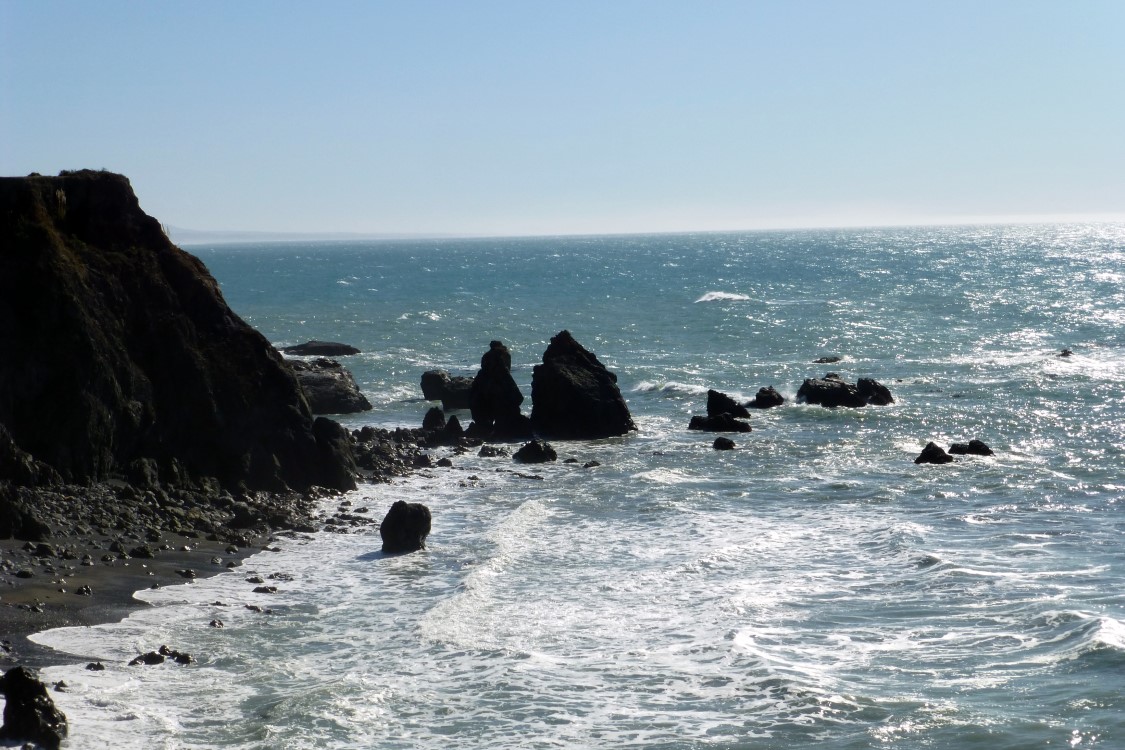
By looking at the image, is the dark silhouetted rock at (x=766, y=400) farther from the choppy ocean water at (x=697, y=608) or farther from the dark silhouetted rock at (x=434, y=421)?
the dark silhouetted rock at (x=434, y=421)

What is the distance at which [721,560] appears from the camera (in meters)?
27.8

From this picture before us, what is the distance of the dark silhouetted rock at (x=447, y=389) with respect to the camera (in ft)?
181

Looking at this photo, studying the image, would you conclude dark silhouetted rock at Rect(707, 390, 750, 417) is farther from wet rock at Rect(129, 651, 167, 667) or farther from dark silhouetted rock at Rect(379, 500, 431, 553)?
wet rock at Rect(129, 651, 167, 667)

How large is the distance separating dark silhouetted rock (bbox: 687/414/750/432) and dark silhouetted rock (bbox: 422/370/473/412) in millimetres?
11150

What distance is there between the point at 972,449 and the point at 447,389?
23.8 m

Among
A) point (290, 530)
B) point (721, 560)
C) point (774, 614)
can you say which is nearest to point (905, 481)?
point (721, 560)

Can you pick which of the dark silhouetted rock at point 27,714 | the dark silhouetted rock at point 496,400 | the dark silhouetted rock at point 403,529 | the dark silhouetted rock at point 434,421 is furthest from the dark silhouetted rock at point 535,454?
the dark silhouetted rock at point 27,714

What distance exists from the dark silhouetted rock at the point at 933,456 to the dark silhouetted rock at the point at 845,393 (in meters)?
12.8

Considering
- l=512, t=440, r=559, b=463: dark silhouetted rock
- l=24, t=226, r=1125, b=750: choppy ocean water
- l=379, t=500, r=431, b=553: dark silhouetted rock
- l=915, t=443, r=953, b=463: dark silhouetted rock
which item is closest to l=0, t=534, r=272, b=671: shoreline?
l=24, t=226, r=1125, b=750: choppy ocean water

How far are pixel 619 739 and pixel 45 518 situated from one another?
15.2 metres

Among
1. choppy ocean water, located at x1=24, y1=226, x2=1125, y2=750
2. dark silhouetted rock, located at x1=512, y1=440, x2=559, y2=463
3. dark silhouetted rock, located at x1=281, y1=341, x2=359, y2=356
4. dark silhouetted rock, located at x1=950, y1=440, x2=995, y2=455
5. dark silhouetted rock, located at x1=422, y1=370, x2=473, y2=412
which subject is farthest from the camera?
dark silhouetted rock, located at x1=281, y1=341, x2=359, y2=356

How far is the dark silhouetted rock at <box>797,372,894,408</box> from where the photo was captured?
5438 cm

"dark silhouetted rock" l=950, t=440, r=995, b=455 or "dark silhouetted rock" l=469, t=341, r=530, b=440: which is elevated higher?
"dark silhouetted rock" l=469, t=341, r=530, b=440

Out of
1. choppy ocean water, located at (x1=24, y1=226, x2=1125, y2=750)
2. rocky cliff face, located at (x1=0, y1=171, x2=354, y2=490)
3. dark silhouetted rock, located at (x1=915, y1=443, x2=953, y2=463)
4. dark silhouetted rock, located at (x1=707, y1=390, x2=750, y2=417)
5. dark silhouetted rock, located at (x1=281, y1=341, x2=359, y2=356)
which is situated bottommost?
choppy ocean water, located at (x1=24, y1=226, x2=1125, y2=750)
